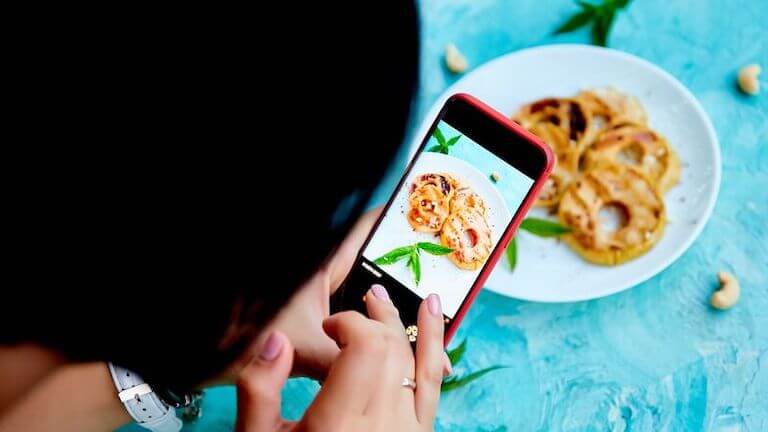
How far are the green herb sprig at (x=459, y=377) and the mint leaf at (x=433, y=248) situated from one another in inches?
5.1

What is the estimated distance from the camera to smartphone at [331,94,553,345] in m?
0.52

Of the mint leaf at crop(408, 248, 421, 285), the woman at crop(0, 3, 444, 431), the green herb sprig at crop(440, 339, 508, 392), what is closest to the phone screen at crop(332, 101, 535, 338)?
the mint leaf at crop(408, 248, 421, 285)

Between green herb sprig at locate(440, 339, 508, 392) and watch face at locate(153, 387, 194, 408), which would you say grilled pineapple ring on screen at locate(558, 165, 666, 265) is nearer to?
green herb sprig at locate(440, 339, 508, 392)

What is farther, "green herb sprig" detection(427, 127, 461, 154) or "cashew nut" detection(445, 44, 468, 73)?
"cashew nut" detection(445, 44, 468, 73)

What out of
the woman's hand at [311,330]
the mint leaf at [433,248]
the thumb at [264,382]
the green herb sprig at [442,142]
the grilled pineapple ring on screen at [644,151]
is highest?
the grilled pineapple ring on screen at [644,151]

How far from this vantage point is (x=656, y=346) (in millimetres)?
627

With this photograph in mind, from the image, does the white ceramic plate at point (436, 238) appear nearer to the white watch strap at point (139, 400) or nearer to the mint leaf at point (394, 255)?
the mint leaf at point (394, 255)

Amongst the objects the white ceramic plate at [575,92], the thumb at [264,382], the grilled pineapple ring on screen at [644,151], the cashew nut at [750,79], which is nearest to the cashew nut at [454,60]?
the white ceramic plate at [575,92]

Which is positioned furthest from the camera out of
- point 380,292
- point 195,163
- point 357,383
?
point 380,292

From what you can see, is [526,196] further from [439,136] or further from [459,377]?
[459,377]

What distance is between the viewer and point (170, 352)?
324 millimetres

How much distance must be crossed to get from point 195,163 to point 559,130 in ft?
1.54

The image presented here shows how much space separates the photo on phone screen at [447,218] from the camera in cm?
53

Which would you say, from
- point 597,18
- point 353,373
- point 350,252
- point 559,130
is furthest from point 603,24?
point 353,373
